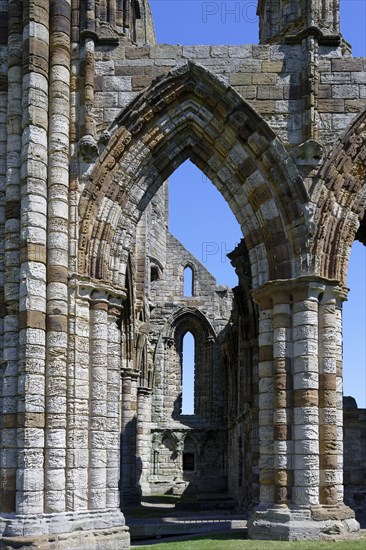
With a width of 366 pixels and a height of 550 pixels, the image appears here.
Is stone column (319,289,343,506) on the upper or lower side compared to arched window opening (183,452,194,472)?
upper

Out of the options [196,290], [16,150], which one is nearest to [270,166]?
[16,150]

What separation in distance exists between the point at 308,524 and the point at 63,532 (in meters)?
3.16

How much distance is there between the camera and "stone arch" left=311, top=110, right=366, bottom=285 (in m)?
12.2

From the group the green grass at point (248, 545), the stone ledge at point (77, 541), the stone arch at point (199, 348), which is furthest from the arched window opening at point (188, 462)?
the stone ledge at point (77, 541)

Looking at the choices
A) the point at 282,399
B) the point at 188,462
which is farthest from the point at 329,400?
the point at 188,462

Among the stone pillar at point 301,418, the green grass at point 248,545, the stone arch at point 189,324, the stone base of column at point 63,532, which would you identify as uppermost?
the stone arch at point 189,324

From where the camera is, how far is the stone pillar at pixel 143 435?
23.8 m

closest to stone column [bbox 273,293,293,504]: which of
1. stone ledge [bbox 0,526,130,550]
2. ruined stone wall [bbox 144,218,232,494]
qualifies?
stone ledge [bbox 0,526,130,550]

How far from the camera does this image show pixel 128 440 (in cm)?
2098

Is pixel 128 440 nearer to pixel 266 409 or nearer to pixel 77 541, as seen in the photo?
pixel 266 409

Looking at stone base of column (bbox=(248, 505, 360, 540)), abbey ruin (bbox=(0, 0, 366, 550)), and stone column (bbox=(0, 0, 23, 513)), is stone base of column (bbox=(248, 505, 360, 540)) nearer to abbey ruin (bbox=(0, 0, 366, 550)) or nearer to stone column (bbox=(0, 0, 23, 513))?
abbey ruin (bbox=(0, 0, 366, 550))

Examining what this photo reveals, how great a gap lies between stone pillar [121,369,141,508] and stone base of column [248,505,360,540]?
9321mm

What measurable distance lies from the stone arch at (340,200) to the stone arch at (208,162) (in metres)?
0.26

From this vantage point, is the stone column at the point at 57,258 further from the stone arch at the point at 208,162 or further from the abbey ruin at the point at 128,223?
the stone arch at the point at 208,162
